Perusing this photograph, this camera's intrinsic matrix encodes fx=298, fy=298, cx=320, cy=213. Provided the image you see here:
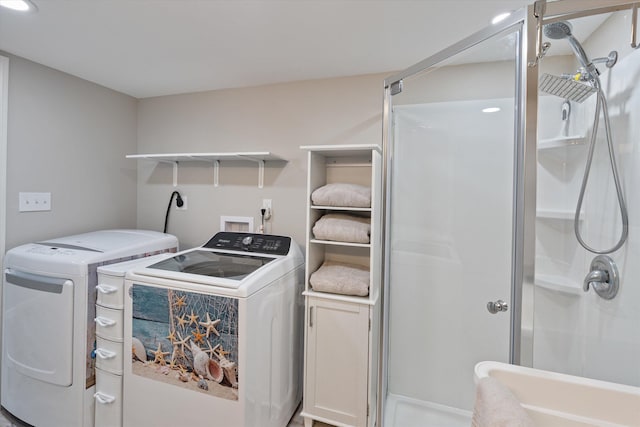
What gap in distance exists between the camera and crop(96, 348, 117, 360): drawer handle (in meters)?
1.65

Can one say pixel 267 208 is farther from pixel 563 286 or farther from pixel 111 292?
pixel 563 286

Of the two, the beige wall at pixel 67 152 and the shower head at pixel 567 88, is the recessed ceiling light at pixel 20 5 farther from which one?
the shower head at pixel 567 88

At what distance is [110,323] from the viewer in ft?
5.37

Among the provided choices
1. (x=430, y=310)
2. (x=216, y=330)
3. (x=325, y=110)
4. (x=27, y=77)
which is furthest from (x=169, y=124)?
(x=430, y=310)

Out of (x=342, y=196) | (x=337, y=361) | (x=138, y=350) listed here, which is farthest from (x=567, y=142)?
(x=138, y=350)

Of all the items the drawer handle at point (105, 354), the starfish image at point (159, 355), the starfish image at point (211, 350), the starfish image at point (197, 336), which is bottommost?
the drawer handle at point (105, 354)

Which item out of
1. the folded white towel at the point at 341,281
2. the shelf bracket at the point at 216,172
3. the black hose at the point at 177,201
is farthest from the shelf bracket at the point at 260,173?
the folded white towel at the point at 341,281

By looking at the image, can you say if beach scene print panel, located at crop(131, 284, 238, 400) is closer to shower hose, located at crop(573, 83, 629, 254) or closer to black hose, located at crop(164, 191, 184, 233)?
black hose, located at crop(164, 191, 184, 233)

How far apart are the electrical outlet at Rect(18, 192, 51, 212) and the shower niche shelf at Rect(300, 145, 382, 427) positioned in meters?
1.86

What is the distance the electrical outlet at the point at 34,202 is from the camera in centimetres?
195

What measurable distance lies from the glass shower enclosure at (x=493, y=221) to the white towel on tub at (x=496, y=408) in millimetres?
416

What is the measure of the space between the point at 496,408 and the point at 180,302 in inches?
54.7

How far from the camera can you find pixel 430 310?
187cm

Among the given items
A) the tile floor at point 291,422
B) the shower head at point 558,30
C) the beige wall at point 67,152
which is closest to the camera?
the shower head at point 558,30
